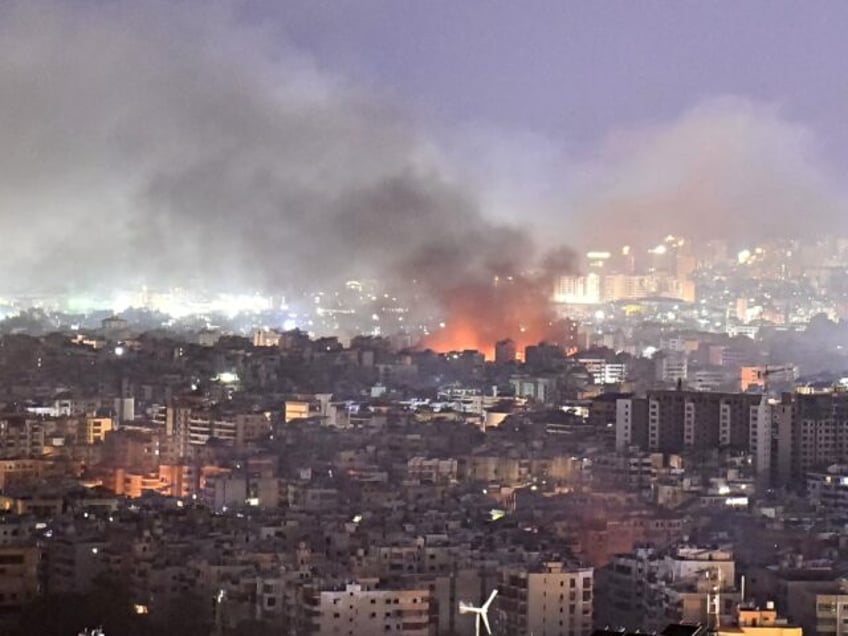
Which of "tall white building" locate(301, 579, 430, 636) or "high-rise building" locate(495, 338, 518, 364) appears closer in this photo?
"tall white building" locate(301, 579, 430, 636)

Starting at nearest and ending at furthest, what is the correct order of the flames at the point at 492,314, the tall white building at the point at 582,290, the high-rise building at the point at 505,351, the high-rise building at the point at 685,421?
the high-rise building at the point at 685,421
the high-rise building at the point at 505,351
the flames at the point at 492,314
the tall white building at the point at 582,290

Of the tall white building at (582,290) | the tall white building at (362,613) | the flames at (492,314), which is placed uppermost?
the tall white building at (582,290)

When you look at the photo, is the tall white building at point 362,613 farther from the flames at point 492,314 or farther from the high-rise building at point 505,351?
the flames at point 492,314

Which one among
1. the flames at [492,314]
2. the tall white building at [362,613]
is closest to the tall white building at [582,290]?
the flames at [492,314]

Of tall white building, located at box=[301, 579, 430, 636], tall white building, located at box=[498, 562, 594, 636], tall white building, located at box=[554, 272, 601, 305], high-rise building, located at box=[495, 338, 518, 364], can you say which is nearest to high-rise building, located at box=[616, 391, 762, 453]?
high-rise building, located at box=[495, 338, 518, 364]

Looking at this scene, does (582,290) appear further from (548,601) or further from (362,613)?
(362,613)

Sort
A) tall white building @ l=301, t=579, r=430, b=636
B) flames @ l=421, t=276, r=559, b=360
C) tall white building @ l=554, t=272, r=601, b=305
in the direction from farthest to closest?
tall white building @ l=554, t=272, r=601, b=305 < flames @ l=421, t=276, r=559, b=360 < tall white building @ l=301, t=579, r=430, b=636

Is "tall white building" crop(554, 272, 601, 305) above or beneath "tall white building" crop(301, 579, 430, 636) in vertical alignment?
above

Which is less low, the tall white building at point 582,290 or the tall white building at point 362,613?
the tall white building at point 582,290

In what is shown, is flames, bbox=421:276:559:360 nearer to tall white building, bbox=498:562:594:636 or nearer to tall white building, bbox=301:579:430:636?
tall white building, bbox=498:562:594:636

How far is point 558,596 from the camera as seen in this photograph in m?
9.10

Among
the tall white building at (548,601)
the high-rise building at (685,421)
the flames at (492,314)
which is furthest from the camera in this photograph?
the flames at (492,314)

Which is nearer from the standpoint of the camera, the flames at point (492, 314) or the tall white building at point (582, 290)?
the flames at point (492, 314)

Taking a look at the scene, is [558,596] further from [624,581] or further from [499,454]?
[499,454]
